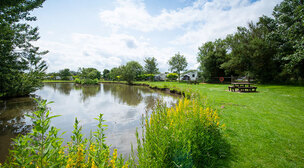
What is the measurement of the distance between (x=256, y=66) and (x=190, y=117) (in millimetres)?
25640

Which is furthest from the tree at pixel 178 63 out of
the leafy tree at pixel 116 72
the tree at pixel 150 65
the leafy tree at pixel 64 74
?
the leafy tree at pixel 64 74

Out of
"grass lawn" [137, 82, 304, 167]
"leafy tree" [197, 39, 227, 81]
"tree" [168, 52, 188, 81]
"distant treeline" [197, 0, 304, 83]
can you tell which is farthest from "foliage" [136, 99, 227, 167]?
"tree" [168, 52, 188, 81]

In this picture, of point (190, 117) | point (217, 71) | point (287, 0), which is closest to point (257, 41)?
point (287, 0)

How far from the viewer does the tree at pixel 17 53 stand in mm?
7078

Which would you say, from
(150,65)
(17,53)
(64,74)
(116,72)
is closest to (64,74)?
(64,74)

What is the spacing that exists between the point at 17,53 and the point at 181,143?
15.7 metres

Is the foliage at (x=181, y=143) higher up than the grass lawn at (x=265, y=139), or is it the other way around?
the foliage at (x=181, y=143)

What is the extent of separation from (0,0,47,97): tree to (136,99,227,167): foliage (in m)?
8.31

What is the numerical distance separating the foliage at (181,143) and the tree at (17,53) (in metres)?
8.31

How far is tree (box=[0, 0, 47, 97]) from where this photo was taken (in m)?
7.08

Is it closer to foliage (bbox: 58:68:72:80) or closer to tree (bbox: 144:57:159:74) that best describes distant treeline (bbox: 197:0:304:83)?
tree (bbox: 144:57:159:74)

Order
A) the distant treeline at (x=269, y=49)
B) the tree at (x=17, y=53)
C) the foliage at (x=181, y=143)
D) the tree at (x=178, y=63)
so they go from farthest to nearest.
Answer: the tree at (x=178, y=63) < the distant treeline at (x=269, y=49) < the tree at (x=17, y=53) < the foliage at (x=181, y=143)

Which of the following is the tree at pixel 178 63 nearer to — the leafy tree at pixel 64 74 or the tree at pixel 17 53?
the tree at pixel 17 53

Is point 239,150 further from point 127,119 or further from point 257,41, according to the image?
point 257,41
